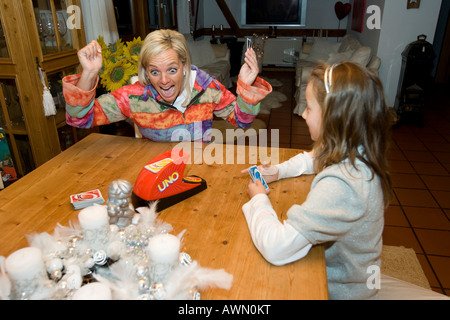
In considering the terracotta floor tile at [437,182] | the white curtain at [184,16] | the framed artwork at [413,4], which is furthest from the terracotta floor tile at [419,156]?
the white curtain at [184,16]

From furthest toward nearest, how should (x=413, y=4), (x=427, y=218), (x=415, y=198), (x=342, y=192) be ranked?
(x=413, y=4), (x=415, y=198), (x=427, y=218), (x=342, y=192)

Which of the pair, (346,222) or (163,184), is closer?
(346,222)

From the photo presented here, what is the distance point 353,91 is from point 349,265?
0.51 metres

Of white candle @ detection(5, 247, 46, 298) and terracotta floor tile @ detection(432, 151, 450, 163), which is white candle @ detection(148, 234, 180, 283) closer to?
white candle @ detection(5, 247, 46, 298)

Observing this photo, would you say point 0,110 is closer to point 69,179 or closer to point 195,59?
point 69,179

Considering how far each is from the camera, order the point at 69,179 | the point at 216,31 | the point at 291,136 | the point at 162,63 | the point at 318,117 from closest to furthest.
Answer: the point at 318,117
the point at 69,179
the point at 162,63
the point at 291,136
the point at 216,31

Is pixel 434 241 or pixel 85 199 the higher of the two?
pixel 85 199

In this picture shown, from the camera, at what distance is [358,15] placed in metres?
5.98

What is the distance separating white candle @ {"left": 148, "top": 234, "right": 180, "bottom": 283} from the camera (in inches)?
28.0

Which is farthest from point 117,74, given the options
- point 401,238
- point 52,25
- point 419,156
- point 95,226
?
point 419,156

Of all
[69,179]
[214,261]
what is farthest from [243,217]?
[69,179]

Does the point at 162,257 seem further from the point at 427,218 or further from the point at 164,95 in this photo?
the point at 427,218

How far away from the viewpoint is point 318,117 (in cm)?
101

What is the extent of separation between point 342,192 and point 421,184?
2.42 meters
